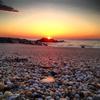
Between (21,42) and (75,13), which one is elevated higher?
(75,13)

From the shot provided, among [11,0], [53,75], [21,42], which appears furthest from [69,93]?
[21,42]

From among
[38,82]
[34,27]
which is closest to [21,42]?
[34,27]

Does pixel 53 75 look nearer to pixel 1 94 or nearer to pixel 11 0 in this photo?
pixel 1 94

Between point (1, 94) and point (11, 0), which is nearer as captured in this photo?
point (1, 94)

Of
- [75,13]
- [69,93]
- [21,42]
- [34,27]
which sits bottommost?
[69,93]

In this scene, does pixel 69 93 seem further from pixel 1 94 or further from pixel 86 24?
pixel 86 24

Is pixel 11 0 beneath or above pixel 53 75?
above

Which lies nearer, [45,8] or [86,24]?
[45,8]

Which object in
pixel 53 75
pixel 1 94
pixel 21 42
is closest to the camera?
pixel 1 94

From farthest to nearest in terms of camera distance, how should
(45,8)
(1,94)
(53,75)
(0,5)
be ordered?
(0,5), (45,8), (53,75), (1,94)
